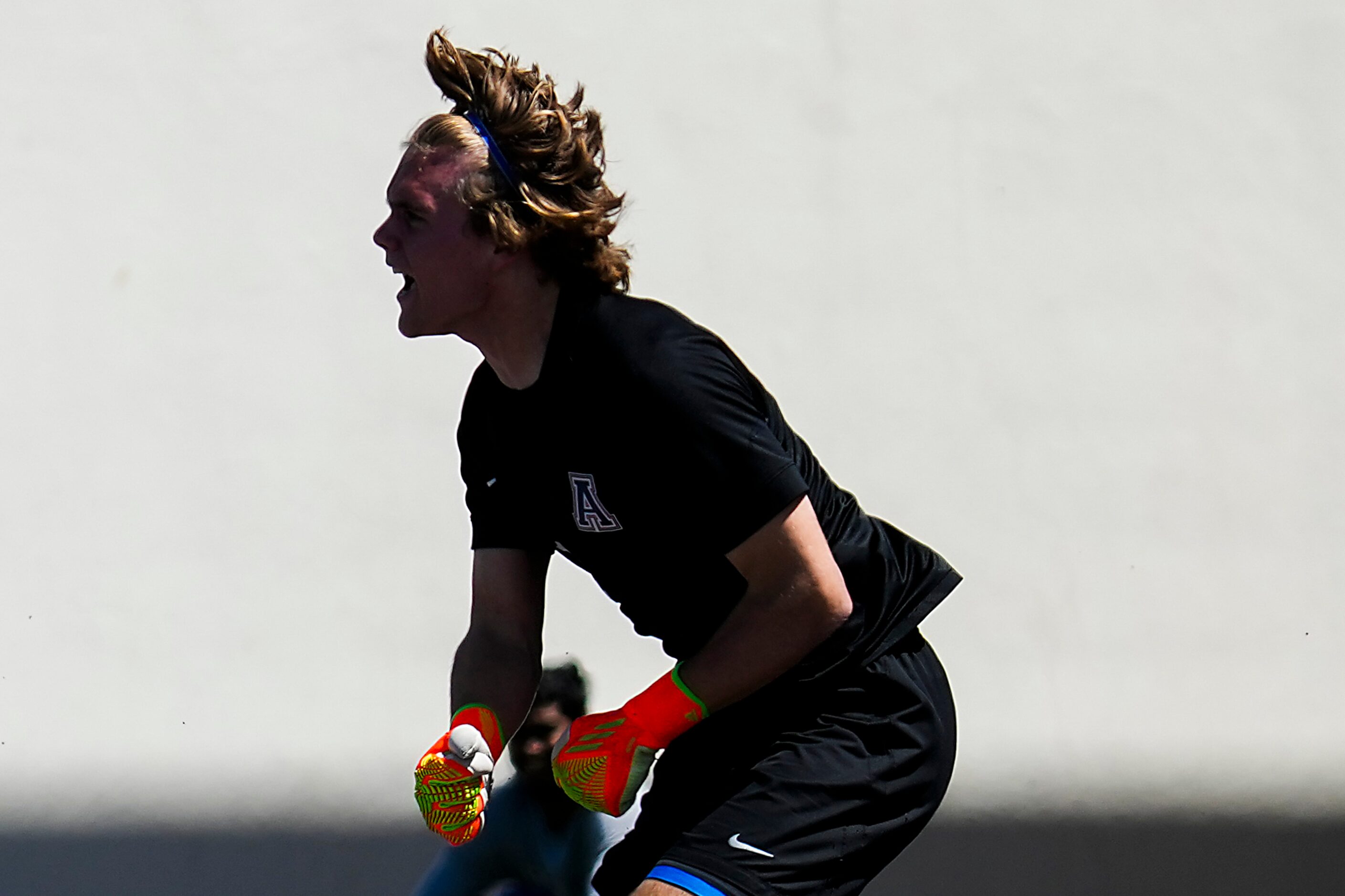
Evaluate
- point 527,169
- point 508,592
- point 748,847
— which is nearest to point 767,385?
point 508,592

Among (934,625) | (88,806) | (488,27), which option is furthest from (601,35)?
(88,806)

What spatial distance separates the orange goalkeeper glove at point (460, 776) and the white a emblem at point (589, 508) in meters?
0.36

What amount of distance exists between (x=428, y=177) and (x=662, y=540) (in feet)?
2.03

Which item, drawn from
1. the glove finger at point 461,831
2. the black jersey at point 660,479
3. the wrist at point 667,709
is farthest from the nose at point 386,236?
the glove finger at point 461,831

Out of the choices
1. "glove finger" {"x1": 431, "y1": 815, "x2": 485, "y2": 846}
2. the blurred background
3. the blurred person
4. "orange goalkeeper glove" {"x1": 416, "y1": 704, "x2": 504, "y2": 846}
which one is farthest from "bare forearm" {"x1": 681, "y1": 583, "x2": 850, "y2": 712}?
the blurred background

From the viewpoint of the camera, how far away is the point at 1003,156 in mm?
3482

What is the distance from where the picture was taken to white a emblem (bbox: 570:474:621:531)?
6.30 feet

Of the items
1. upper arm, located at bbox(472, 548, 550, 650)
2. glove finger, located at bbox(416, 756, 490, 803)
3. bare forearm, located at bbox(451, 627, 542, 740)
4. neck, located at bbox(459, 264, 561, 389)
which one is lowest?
glove finger, located at bbox(416, 756, 490, 803)

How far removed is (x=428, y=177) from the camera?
2.02m

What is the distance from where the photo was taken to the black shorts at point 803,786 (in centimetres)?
185

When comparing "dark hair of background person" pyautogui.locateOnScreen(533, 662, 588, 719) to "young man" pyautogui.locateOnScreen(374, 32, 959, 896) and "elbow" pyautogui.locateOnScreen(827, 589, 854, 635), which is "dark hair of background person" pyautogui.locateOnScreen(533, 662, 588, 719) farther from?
"elbow" pyautogui.locateOnScreen(827, 589, 854, 635)

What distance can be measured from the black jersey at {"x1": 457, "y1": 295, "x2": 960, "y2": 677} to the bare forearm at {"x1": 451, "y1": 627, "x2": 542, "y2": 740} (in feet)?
0.52

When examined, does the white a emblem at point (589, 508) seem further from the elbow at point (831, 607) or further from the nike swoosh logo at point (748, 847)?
the nike swoosh logo at point (748, 847)

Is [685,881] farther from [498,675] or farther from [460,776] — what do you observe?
[498,675]
